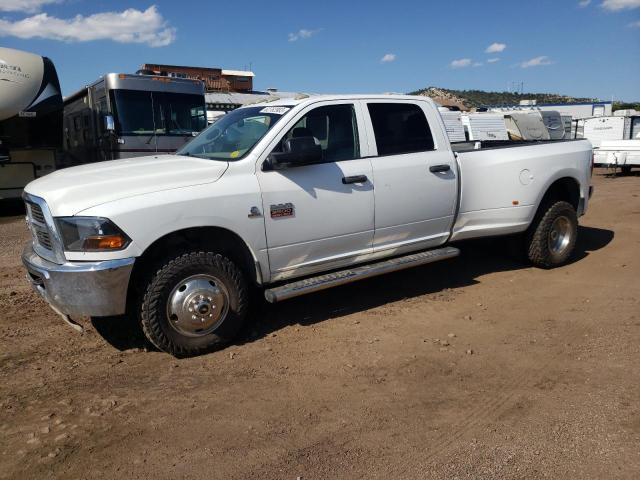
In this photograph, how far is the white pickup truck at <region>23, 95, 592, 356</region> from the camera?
152 inches

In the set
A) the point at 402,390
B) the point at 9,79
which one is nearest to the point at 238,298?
the point at 402,390

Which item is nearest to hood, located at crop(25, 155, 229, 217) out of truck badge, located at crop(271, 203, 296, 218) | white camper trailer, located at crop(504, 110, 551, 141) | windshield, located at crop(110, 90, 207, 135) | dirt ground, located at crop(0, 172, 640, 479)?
truck badge, located at crop(271, 203, 296, 218)

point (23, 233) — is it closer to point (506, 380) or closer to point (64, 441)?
point (64, 441)

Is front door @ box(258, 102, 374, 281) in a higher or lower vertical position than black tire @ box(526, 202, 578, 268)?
higher

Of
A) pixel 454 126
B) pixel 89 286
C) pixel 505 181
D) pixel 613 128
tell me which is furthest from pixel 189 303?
pixel 613 128

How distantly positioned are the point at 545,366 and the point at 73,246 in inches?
138

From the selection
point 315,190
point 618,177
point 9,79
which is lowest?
point 618,177

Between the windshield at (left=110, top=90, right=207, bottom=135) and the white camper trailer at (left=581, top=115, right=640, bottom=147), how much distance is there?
20157mm

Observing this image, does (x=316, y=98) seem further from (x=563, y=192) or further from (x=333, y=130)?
(x=563, y=192)

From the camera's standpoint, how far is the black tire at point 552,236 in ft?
21.1

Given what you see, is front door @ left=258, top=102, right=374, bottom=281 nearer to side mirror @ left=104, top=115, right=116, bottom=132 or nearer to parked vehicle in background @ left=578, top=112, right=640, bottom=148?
side mirror @ left=104, top=115, right=116, bottom=132

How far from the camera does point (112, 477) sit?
9.30 ft

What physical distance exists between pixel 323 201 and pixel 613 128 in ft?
86.4

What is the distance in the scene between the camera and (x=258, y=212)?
435 cm
